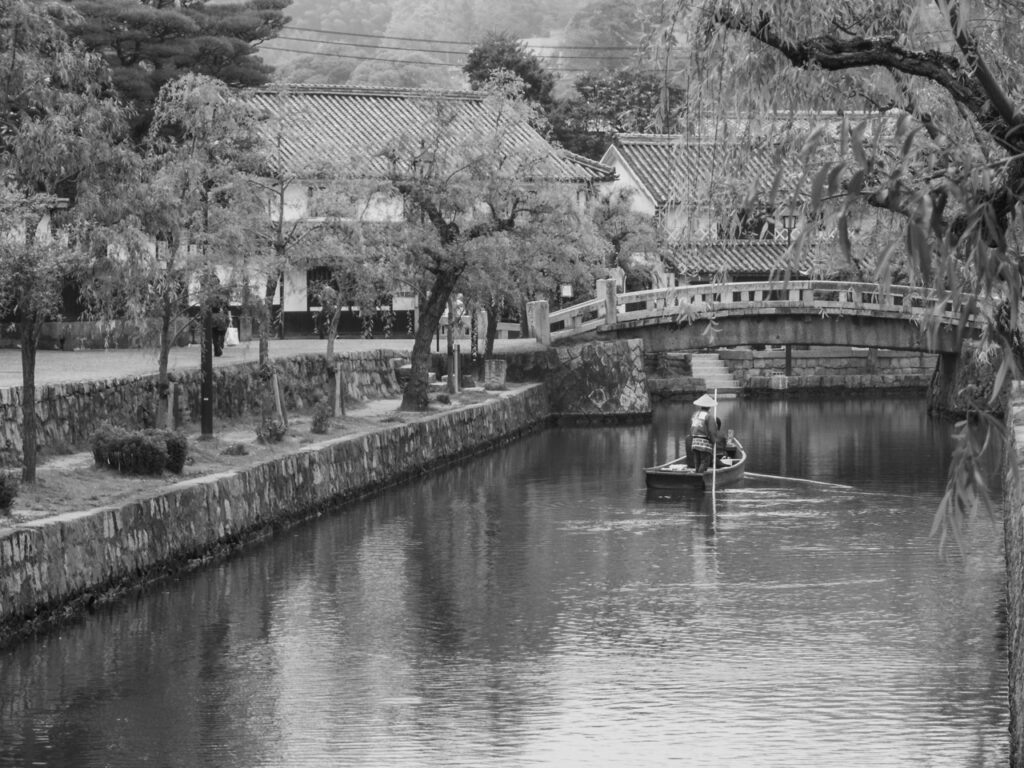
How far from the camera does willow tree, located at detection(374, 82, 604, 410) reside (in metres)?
36.1

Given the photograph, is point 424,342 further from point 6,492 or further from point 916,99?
point 916,99

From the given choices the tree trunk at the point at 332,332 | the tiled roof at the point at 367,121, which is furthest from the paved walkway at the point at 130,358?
the tiled roof at the point at 367,121

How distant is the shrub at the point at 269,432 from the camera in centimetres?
2914

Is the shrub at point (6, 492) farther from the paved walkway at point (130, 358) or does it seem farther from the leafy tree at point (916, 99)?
the leafy tree at point (916, 99)

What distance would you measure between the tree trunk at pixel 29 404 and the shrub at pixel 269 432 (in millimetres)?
7395

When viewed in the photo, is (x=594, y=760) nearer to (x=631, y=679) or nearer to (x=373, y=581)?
(x=631, y=679)

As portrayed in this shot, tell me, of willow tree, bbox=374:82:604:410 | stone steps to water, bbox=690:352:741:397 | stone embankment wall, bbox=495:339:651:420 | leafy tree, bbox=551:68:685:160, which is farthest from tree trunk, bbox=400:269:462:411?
leafy tree, bbox=551:68:685:160

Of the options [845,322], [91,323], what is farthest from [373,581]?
[845,322]

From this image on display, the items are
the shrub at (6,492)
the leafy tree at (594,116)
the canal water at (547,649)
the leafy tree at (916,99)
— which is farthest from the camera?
the leafy tree at (594,116)

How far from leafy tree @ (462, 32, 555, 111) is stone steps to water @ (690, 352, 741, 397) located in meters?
14.9

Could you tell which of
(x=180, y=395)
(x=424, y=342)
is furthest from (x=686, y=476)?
(x=180, y=395)

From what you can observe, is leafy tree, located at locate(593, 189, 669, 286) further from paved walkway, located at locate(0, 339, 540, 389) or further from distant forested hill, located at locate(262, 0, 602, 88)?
distant forested hill, located at locate(262, 0, 602, 88)

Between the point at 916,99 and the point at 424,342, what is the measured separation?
25.1 m

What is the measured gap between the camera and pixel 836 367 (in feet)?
196
